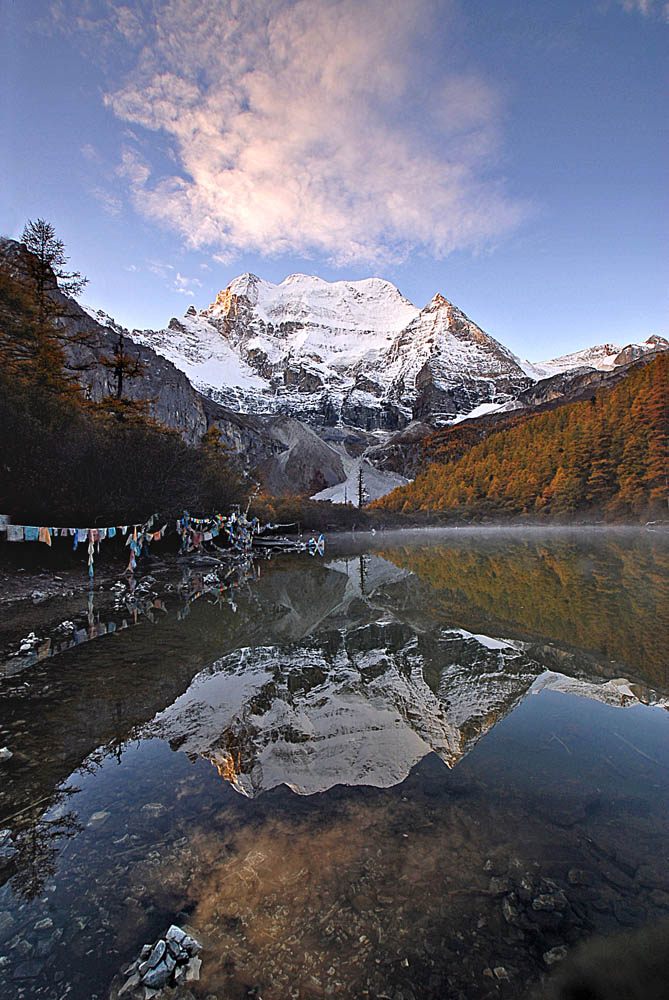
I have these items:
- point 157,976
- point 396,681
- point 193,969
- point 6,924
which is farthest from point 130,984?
point 396,681

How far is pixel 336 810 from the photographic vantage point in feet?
12.1

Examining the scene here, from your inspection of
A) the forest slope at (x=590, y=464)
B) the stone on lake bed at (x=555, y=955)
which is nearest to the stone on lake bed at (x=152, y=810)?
the stone on lake bed at (x=555, y=955)

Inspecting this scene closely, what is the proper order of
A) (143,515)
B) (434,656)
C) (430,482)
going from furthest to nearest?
1. (430,482)
2. (143,515)
3. (434,656)

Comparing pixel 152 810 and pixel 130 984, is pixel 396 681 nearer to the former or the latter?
pixel 152 810

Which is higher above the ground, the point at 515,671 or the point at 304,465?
the point at 304,465

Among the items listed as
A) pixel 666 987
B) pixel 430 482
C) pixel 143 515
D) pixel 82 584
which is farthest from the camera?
pixel 430 482

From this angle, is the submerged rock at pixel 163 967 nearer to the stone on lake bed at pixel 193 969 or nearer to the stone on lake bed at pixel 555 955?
the stone on lake bed at pixel 193 969

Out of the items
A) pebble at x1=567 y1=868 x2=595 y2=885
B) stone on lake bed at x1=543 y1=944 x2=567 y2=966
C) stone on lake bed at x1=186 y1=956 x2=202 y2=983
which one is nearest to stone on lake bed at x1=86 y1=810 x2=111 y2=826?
stone on lake bed at x1=186 y1=956 x2=202 y2=983

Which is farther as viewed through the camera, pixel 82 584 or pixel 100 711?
pixel 82 584

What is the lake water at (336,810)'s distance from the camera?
7.99 feet

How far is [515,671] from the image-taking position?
21.9ft

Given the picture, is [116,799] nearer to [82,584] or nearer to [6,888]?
[6,888]

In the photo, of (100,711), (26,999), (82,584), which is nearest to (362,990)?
(26,999)

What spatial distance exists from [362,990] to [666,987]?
4.87ft
